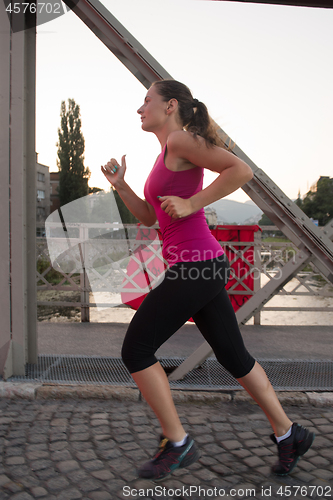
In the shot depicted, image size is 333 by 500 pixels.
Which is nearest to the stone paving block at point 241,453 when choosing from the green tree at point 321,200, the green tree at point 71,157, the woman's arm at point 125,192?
the woman's arm at point 125,192

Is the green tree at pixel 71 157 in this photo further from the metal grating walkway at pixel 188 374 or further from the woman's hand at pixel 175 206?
the woman's hand at pixel 175 206

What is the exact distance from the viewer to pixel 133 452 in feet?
8.16

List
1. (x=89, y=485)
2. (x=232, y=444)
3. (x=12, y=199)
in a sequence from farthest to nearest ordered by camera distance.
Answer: (x=12, y=199) < (x=232, y=444) < (x=89, y=485)

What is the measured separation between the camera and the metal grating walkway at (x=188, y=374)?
3549 mm

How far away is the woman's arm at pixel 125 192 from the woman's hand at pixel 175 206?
588 mm

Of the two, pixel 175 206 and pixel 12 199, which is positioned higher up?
pixel 12 199

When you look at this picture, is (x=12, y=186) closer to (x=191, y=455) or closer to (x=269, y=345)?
(x=191, y=455)

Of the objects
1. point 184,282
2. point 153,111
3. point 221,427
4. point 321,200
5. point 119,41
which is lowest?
point 221,427

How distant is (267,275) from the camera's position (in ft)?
20.2

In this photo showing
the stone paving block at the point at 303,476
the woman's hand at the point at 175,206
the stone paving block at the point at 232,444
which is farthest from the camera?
the stone paving block at the point at 232,444

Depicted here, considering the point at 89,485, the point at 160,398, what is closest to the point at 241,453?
the point at 160,398

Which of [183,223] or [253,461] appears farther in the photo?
[253,461]

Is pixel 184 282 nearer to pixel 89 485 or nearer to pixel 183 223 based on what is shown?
pixel 183 223

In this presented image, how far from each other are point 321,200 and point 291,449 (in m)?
68.6
